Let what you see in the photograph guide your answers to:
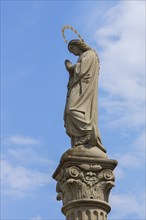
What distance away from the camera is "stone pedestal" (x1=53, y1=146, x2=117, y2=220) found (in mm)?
14484

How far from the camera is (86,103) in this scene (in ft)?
52.4

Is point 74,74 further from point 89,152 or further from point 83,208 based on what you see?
point 83,208

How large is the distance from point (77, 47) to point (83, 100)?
7.03ft

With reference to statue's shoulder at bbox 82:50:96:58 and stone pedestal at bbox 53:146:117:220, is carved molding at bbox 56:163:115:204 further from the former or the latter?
statue's shoulder at bbox 82:50:96:58

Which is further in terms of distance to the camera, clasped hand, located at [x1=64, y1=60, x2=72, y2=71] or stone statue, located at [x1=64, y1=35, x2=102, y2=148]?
clasped hand, located at [x1=64, y1=60, x2=72, y2=71]

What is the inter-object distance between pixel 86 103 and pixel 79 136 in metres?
0.95

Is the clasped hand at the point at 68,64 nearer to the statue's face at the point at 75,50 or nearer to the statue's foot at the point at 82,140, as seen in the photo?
the statue's face at the point at 75,50

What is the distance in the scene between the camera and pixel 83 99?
1598cm

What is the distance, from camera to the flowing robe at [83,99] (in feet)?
51.0

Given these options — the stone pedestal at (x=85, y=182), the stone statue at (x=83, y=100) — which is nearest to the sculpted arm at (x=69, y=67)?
the stone statue at (x=83, y=100)

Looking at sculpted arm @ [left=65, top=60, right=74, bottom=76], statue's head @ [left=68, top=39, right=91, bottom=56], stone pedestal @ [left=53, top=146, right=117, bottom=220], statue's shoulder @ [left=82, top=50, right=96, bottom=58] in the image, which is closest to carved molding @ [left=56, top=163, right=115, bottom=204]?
stone pedestal @ [left=53, top=146, right=117, bottom=220]

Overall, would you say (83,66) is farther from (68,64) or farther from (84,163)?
(84,163)

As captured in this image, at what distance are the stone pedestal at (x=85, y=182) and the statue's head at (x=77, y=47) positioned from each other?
3.38 m

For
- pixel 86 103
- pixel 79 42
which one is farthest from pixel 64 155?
pixel 79 42
